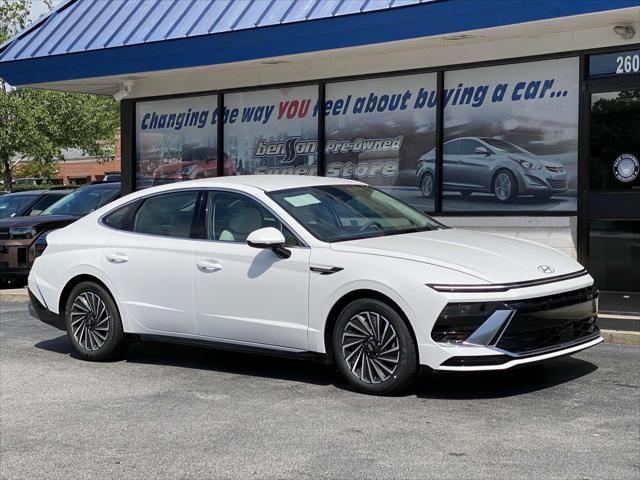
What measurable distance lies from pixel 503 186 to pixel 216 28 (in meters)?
4.41

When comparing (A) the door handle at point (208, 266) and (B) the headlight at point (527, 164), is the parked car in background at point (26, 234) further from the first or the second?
(B) the headlight at point (527, 164)

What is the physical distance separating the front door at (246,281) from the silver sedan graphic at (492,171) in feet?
16.7

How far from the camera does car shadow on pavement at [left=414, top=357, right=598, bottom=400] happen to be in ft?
21.1

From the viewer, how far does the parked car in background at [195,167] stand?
14.2 meters

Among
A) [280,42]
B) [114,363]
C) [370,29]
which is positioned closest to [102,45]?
[280,42]

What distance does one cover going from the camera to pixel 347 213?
24.0 ft

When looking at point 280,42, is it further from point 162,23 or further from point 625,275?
point 625,275

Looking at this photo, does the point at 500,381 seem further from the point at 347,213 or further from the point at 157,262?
the point at 157,262

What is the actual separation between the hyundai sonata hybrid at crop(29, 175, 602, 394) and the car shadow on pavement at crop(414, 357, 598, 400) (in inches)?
15.9

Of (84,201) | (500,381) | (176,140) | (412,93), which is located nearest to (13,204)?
(84,201)

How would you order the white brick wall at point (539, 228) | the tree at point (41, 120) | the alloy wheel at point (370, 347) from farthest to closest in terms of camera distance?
the tree at point (41, 120)
the white brick wall at point (539, 228)
the alloy wheel at point (370, 347)

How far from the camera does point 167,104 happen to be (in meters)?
14.9

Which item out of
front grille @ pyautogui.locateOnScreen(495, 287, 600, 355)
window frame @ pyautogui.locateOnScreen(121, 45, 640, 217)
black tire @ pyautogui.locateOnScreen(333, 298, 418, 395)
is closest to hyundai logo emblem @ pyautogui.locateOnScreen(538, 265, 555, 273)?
front grille @ pyautogui.locateOnScreen(495, 287, 600, 355)

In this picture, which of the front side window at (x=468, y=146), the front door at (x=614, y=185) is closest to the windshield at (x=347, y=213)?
the front door at (x=614, y=185)
